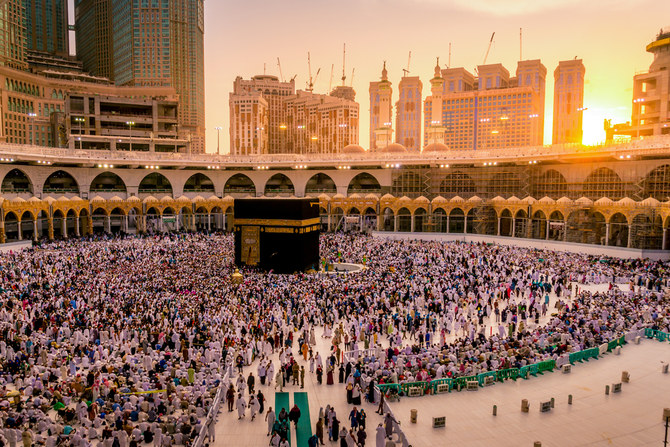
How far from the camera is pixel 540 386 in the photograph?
1218cm

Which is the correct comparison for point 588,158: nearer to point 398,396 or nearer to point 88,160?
point 398,396

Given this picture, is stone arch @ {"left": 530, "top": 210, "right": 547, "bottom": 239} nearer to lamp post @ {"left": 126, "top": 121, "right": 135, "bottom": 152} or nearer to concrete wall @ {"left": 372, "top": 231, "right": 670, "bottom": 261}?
concrete wall @ {"left": 372, "top": 231, "right": 670, "bottom": 261}

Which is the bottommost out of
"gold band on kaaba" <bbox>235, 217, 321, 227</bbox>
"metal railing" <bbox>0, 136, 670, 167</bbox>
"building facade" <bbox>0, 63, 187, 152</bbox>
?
"gold band on kaaba" <bbox>235, 217, 321, 227</bbox>

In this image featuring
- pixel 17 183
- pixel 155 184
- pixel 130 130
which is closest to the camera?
pixel 17 183

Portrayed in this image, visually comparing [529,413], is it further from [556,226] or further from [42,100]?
[42,100]

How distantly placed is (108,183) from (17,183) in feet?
23.6

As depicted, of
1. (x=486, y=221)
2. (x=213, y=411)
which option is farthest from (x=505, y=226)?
(x=213, y=411)

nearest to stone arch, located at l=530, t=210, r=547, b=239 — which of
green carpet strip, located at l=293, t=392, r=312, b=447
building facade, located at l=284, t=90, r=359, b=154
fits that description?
green carpet strip, located at l=293, t=392, r=312, b=447

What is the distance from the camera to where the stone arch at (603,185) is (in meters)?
34.7

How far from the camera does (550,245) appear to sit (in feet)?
108

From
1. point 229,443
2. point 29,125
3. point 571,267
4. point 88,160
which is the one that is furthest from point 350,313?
point 29,125

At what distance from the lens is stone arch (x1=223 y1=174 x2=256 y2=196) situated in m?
47.8

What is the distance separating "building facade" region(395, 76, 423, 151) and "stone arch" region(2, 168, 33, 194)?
426 ft

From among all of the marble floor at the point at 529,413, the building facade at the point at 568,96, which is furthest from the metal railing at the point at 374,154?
the building facade at the point at 568,96
